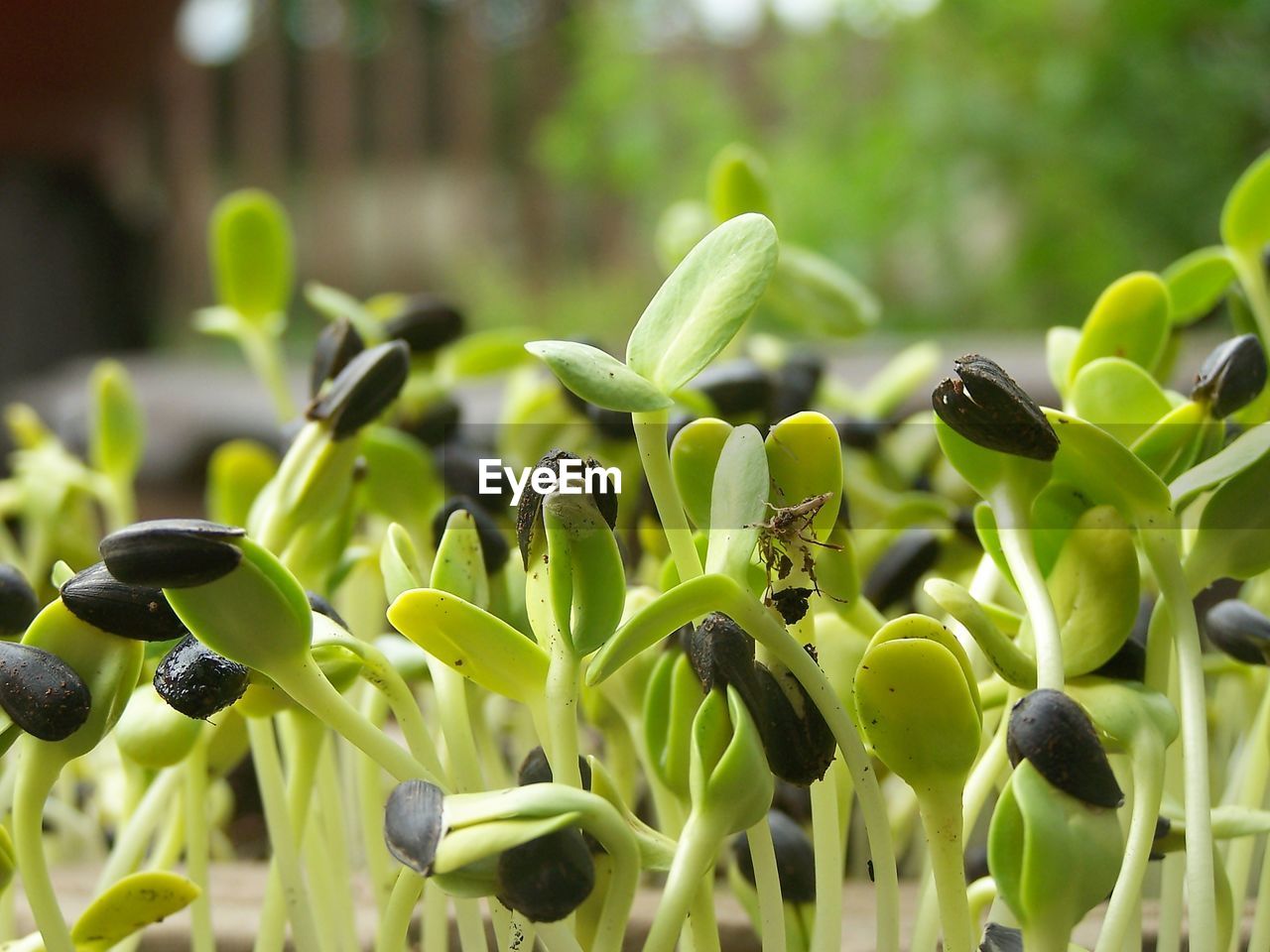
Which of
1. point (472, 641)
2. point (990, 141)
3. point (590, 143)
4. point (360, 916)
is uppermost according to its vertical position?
point (590, 143)

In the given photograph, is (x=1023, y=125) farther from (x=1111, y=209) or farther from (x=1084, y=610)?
(x=1084, y=610)

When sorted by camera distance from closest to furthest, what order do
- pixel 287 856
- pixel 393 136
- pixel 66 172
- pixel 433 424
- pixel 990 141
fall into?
pixel 287 856 → pixel 433 424 → pixel 66 172 → pixel 990 141 → pixel 393 136

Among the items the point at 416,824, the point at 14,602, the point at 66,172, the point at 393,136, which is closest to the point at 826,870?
the point at 416,824

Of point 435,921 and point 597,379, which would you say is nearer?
point 597,379

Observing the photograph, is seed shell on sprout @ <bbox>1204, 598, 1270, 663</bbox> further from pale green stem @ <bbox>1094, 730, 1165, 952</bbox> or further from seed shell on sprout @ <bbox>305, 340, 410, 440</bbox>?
seed shell on sprout @ <bbox>305, 340, 410, 440</bbox>

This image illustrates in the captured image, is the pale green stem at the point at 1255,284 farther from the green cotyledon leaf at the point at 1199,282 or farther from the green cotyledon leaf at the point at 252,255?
the green cotyledon leaf at the point at 252,255

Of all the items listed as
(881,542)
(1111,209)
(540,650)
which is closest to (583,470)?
(540,650)

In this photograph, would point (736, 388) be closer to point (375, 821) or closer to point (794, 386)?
point (794, 386)
